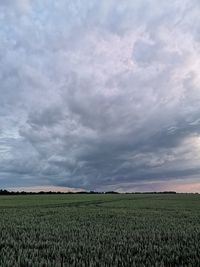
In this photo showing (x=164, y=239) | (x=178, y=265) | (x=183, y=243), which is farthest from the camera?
(x=164, y=239)

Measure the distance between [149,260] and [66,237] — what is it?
6.14m

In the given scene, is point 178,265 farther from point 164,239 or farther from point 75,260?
point 164,239

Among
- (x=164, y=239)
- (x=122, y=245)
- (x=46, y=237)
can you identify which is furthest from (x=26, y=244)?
(x=164, y=239)

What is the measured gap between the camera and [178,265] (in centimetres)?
1087

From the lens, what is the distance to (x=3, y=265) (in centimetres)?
1012

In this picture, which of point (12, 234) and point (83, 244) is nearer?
point (83, 244)

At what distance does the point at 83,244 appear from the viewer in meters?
14.1

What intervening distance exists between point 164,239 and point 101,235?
2855 millimetres

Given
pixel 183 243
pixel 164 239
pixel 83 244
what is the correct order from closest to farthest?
pixel 83 244, pixel 183 243, pixel 164 239

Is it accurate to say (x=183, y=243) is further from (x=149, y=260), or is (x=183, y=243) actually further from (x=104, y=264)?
(x=104, y=264)

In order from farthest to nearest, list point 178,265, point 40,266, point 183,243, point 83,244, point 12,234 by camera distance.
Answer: point 12,234, point 183,243, point 83,244, point 178,265, point 40,266

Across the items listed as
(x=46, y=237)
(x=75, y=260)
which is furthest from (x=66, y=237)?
(x=75, y=260)

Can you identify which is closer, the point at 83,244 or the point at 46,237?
the point at 83,244

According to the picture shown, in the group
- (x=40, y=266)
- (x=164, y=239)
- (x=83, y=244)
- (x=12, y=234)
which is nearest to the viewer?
(x=40, y=266)
